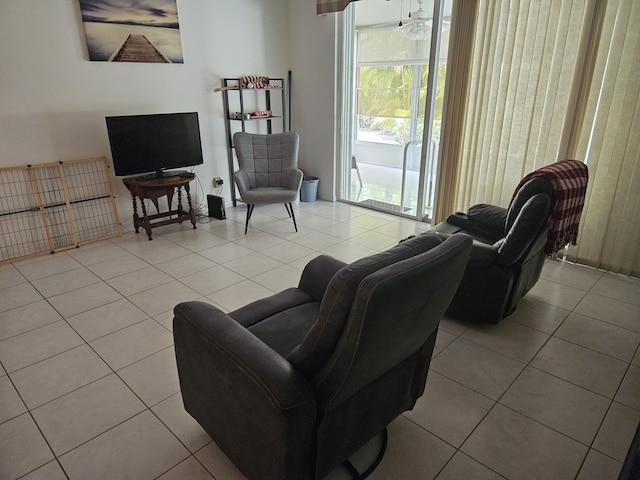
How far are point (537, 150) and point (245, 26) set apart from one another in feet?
11.4

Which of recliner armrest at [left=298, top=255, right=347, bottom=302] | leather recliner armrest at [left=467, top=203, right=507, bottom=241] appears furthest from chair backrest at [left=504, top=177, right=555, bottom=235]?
recliner armrest at [left=298, top=255, right=347, bottom=302]

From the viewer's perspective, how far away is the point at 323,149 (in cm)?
538

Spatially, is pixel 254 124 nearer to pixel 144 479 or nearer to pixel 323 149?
pixel 323 149

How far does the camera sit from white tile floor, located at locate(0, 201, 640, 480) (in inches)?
67.0

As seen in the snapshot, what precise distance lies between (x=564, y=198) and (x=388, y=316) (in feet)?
5.84

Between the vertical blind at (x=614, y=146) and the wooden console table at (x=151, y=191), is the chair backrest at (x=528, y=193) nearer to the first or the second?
the vertical blind at (x=614, y=146)

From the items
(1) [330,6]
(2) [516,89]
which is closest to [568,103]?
(2) [516,89]

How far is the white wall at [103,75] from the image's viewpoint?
11.3 ft

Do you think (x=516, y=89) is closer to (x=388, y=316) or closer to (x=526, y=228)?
(x=526, y=228)

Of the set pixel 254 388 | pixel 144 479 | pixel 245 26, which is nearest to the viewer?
pixel 254 388

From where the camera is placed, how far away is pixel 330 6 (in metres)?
4.59

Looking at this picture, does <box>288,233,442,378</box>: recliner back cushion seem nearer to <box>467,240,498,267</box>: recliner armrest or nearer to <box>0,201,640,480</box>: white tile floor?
<box>0,201,640,480</box>: white tile floor

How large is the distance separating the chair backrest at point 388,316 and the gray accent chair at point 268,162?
3076mm

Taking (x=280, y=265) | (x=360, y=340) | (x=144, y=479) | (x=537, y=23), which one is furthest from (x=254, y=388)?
(x=537, y=23)
